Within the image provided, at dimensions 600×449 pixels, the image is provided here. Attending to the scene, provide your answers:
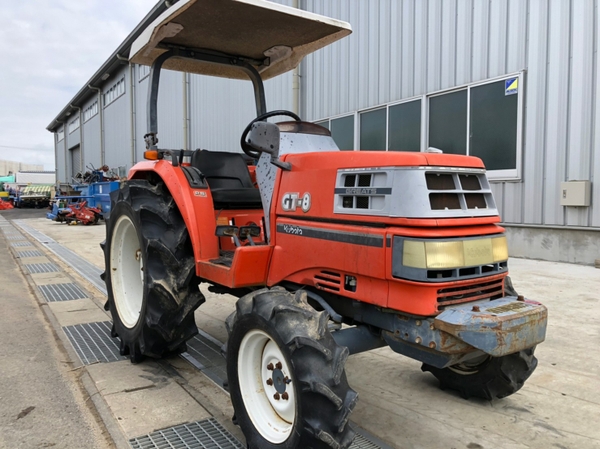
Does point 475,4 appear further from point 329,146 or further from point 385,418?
point 385,418

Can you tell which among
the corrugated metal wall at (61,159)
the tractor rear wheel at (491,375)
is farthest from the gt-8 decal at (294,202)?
the corrugated metal wall at (61,159)

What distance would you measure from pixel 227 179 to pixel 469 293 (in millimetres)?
2169

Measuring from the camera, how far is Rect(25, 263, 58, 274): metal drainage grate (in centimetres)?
810

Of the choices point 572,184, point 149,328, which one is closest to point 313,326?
point 149,328

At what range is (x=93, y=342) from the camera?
4301mm

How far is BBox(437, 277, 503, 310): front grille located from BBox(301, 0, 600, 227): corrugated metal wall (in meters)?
5.36

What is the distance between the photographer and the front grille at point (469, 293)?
2275 millimetres

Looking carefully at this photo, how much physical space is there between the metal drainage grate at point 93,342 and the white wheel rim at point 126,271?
327 mm

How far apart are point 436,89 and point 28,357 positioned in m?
7.72

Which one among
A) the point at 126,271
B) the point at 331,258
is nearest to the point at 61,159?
the point at 126,271

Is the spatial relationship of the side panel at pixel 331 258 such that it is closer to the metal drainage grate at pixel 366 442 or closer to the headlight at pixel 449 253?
the headlight at pixel 449 253

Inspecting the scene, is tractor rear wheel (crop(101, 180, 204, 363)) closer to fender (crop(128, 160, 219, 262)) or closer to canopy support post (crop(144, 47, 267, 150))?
fender (crop(128, 160, 219, 262))

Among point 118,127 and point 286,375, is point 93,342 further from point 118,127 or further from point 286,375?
point 118,127

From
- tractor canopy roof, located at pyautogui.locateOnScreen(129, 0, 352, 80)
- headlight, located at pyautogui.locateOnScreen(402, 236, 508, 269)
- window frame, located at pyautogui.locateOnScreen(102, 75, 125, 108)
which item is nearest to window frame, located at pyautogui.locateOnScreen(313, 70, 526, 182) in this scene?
tractor canopy roof, located at pyautogui.locateOnScreen(129, 0, 352, 80)
